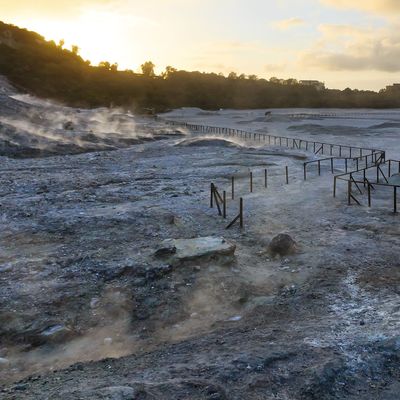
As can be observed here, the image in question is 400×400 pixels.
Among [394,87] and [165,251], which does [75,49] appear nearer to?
[394,87]

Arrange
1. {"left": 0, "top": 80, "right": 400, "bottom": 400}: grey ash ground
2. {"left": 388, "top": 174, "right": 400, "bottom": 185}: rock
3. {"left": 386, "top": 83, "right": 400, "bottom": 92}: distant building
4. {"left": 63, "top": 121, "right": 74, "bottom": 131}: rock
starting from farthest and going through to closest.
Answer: {"left": 386, "top": 83, "right": 400, "bottom": 92}: distant building
{"left": 63, "top": 121, "right": 74, "bottom": 131}: rock
{"left": 388, "top": 174, "right": 400, "bottom": 185}: rock
{"left": 0, "top": 80, "right": 400, "bottom": 400}: grey ash ground

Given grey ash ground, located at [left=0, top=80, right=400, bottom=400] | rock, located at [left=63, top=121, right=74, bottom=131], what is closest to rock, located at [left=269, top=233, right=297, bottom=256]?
grey ash ground, located at [left=0, top=80, right=400, bottom=400]

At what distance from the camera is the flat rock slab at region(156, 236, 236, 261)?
32.6 ft

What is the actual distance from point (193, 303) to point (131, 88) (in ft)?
339

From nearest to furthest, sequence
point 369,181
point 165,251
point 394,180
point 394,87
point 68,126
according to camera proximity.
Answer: point 165,251 < point 394,180 < point 369,181 < point 68,126 < point 394,87

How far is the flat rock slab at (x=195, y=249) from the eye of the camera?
9938 millimetres

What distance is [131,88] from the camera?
10644 cm

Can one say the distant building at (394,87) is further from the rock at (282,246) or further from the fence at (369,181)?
the rock at (282,246)

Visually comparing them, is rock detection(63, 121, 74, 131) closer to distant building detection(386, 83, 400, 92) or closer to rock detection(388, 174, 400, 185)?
rock detection(388, 174, 400, 185)

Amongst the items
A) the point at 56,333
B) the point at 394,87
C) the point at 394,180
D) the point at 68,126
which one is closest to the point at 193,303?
the point at 56,333

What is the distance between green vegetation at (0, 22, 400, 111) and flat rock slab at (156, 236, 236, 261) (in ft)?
254

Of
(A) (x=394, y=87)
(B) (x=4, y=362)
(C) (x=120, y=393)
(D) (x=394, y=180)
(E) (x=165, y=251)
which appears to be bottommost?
(B) (x=4, y=362)

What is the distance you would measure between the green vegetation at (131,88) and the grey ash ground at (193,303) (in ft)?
245

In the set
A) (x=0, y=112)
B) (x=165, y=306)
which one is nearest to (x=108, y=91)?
(x=0, y=112)
